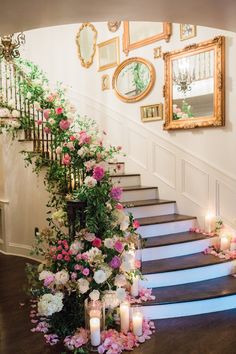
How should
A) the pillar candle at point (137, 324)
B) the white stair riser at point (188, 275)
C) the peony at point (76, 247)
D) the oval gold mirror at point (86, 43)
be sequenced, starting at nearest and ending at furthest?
1. the pillar candle at point (137, 324)
2. the peony at point (76, 247)
3. the white stair riser at point (188, 275)
4. the oval gold mirror at point (86, 43)

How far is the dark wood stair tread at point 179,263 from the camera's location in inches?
127

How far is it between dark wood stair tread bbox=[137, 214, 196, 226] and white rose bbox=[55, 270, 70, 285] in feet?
4.40

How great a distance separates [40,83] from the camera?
14.6ft

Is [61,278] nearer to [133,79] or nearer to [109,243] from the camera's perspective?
[109,243]

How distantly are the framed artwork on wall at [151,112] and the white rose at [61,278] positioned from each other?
2.82m

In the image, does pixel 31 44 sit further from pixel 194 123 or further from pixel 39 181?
pixel 194 123

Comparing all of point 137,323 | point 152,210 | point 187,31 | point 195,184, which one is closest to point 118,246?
point 137,323

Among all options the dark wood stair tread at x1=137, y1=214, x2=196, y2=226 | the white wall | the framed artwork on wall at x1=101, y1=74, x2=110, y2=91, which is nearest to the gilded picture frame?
the white wall

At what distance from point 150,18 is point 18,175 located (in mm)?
3487

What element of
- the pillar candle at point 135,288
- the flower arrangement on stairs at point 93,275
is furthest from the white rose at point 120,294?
the pillar candle at point 135,288

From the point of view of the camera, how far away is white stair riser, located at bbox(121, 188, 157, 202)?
174 inches

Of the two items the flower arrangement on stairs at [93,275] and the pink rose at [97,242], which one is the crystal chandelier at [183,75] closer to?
the flower arrangement on stairs at [93,275]

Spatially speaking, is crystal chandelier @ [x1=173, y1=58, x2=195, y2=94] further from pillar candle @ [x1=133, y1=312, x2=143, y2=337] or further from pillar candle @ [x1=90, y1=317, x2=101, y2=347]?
pillar candle @ [x1=90, y1=317, x2=101, y2=347]

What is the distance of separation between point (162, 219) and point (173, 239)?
0.40m
